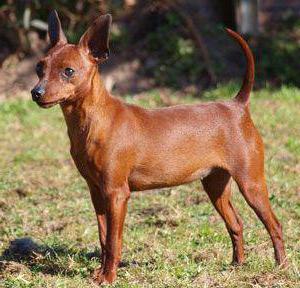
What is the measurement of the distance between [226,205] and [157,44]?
22.7ft

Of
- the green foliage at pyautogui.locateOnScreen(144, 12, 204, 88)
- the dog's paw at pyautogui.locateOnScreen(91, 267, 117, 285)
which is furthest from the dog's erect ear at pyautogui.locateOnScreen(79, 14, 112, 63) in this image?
the green foliage at pyautogui.locateOnScreen(144, 12, 204, 88)

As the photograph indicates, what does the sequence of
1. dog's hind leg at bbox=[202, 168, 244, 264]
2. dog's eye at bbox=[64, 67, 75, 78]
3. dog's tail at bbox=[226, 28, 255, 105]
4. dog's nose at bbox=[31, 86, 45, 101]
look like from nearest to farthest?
dog's nose at bbox=[31, 86, 45, 101], dog's eye at bbox=[64, 67, 75, 78], dog's tail at bbox=[226, 28, 255, 105], dog's hind leg at bbox=[202, 168, 244, 264]

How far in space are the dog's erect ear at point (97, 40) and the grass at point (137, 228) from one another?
1399 millimetres

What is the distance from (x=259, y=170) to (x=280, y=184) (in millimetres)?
2415

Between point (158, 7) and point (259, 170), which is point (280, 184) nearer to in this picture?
point (259, 170)

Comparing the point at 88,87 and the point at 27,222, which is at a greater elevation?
the point at 88,87

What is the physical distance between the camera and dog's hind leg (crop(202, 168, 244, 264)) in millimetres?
5086

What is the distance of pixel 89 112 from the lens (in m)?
4.57

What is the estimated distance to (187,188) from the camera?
716 cm

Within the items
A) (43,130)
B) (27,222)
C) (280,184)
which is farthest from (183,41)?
(27,222)

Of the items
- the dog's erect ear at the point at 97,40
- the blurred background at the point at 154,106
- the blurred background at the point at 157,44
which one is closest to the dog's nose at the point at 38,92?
the dog's erect ear at the point at 97,40

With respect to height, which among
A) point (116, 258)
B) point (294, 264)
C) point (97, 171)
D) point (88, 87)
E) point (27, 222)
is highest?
point (88, 87)

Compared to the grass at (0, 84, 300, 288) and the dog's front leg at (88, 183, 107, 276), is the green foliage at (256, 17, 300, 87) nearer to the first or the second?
the grass at (0, 84, 300, 288)

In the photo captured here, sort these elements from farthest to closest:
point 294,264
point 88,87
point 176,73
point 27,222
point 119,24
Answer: point 119,24
point 176,73
point 27,222
point 294,264
point 88,87
